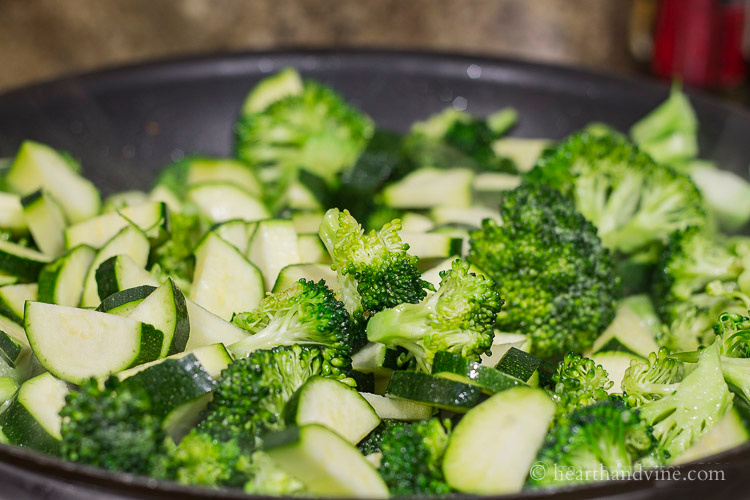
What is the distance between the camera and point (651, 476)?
82 cm

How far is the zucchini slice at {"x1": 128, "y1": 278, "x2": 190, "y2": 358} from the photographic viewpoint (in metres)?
1.10

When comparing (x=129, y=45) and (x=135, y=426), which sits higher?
(x=129, y=45)

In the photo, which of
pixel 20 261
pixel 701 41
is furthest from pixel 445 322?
pixel 701 41

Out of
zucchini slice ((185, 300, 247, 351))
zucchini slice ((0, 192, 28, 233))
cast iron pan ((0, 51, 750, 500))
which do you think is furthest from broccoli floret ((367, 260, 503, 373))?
cast iron pan ((0, 51, 750, 500))

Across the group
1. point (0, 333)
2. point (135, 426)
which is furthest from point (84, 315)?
point (135, 426)

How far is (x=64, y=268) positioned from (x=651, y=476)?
3.78 feet

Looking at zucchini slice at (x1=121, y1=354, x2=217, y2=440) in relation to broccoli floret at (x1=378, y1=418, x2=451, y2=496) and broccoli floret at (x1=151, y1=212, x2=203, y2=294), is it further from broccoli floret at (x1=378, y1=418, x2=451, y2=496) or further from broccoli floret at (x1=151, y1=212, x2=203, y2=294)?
broccoli floret at (x1=151, y1=212, x2=203, y2=294)

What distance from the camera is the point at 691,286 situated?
148 cm

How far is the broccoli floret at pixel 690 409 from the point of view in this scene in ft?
3.38

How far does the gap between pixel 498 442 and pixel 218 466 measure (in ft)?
1.27

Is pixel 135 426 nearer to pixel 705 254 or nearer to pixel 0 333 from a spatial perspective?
pixel 0 333

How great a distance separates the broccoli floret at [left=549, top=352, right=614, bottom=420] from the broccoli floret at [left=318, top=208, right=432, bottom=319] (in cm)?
26

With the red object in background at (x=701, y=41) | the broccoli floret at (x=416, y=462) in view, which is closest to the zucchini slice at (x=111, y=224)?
the broccoli floret at (x=416, y=462)

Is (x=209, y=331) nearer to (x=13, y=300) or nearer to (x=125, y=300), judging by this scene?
(x=125, y=300)
